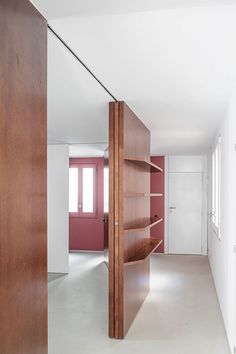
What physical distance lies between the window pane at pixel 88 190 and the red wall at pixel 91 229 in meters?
0.20

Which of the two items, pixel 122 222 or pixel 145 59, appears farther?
pixel 122 222

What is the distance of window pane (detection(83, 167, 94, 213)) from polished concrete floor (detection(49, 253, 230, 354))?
102 inches

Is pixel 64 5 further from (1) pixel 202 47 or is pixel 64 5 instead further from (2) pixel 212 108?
(2) pixel 212 108

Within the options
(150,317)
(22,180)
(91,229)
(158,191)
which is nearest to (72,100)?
(22,180)

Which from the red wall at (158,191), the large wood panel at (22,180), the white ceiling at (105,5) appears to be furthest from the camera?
the red wall at (158,191)

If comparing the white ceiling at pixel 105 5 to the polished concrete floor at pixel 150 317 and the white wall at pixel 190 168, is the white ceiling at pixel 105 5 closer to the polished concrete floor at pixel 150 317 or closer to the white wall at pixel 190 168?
the polished concrete floor at pixel 150 317

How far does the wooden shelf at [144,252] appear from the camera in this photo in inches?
145

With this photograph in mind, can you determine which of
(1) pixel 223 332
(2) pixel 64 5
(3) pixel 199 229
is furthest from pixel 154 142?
(2) pixel 64 5

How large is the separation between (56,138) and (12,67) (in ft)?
16.0

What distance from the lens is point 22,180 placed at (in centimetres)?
137

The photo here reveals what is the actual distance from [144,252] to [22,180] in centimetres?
318

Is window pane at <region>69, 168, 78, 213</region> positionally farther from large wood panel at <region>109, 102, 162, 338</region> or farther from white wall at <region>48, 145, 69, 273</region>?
large wood panel at <region>109, 102, 162, 338</region>

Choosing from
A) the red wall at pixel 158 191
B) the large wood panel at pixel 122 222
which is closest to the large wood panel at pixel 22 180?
the large wood panel at pixel 122 222

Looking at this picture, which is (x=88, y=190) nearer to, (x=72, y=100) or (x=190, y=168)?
(x=190, y=168)
